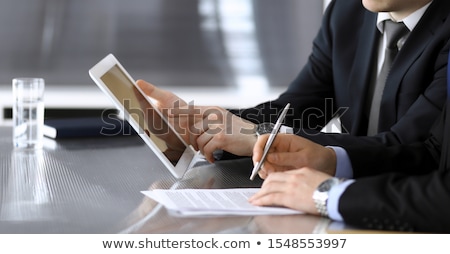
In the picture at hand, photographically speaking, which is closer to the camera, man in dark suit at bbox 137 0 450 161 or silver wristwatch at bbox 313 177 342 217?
silver wristwatch at bbox 313 177 342 217

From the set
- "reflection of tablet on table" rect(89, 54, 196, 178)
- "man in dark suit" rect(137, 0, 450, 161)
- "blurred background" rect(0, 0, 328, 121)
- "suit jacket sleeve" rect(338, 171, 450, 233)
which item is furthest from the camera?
"blurred background" rect(0, 0, 328, 121)

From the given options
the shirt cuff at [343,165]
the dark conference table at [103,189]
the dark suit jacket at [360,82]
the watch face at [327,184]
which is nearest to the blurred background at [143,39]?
the dark suit jacket at [360,82]

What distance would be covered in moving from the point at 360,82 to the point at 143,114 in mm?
968

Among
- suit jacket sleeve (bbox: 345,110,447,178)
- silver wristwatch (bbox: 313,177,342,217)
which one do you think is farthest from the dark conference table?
suit jacket sleeve (bbox: 345,110,447,178)

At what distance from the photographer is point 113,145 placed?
101 inches

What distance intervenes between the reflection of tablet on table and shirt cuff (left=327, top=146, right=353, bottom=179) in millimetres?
400

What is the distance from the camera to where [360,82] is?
2.74 m

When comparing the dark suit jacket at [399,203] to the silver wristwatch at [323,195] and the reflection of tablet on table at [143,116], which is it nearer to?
the silver wristwatch at [323,195]

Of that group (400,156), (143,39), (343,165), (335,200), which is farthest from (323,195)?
(143,39)

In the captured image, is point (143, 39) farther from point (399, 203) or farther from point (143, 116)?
point (399, 203)

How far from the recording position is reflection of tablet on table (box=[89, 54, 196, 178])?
1.94 m

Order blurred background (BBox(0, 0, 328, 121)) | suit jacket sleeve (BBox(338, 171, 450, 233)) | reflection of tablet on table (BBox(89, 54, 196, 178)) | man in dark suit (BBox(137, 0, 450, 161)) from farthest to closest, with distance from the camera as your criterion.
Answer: blurred background (BBox(0, 0, 328, 121))
man in dark suit (BBox(137, 0, 450, 161))
reflection of tablet on table (BBox(89, 54, 196, 178))
suit jacket sleeve (BBox(338, 171, 450, 233))

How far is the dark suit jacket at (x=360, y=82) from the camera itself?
7.63 ft

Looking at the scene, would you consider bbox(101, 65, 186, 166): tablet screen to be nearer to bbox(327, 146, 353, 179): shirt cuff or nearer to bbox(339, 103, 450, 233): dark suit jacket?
bbox(327, 146, 353, 179): shirt cuff
